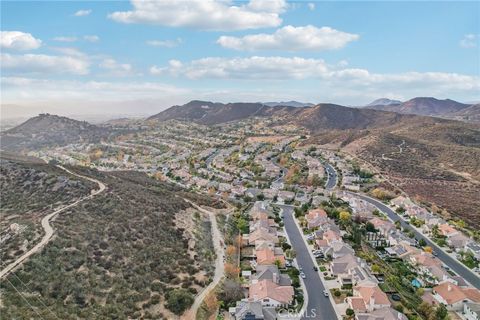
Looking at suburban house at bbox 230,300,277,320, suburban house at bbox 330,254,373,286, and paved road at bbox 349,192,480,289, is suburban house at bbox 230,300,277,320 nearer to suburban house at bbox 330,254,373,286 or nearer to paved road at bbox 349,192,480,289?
suburban house at bbox 330,254,373,286

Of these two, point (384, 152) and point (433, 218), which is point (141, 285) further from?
point (384, 152)

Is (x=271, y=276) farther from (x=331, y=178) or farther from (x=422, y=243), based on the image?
(x=331, y=178)

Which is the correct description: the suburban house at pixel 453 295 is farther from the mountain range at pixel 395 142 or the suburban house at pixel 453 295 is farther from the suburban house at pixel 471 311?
the mountain range at pixel 395 142

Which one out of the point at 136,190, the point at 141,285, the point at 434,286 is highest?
the point at 136,190

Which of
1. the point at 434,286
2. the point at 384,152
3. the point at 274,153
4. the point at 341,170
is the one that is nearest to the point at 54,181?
the point at 434,286

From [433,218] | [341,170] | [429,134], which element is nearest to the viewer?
[433,218]

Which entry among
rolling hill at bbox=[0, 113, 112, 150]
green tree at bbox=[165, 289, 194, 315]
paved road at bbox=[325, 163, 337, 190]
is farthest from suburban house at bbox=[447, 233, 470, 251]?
rolling hill at bbox=[0, 113, 112, 150]

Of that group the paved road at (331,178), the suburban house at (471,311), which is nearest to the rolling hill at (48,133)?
the paved road at (331,178)
